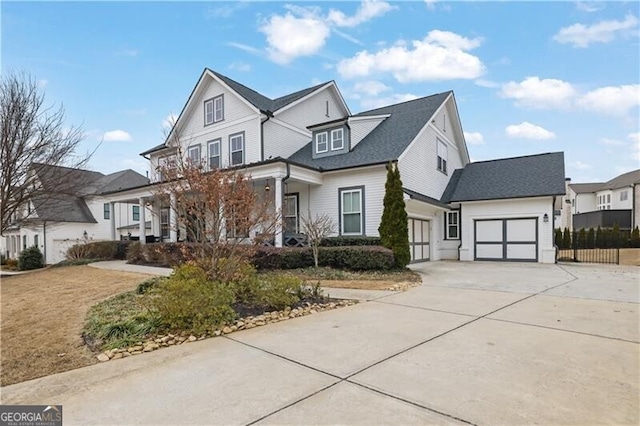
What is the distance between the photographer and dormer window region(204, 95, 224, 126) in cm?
1919

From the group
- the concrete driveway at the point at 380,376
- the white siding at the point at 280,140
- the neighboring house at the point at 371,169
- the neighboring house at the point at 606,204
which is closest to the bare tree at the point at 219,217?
the concrete driveway at the point at 380,376

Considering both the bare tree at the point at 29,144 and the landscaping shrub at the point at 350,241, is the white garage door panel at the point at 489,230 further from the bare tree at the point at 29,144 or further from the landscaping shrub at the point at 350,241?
the bare tree at the point at 29,144

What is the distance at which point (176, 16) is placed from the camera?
36.5ft

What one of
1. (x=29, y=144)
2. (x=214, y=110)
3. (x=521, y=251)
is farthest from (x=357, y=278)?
(x=29, y=144)

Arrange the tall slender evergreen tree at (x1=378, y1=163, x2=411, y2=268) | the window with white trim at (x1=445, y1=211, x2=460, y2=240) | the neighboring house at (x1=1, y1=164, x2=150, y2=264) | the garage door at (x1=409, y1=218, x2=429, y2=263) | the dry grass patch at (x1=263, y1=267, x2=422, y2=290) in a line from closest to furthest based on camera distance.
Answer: the dry grass patch at (x1=263, y1=267, x2=422, y2=290), the tall slender evergreen tree at (x1=378, y1=163, x2=411, y2=268), the garage door at (x1=409, y1=218, x2=429, y2=263), the window with white trim at (x1=445, y1=211, x2=460, y2=240), the neighboring house at (x1=1, y1=164, x2=150, y2=264)

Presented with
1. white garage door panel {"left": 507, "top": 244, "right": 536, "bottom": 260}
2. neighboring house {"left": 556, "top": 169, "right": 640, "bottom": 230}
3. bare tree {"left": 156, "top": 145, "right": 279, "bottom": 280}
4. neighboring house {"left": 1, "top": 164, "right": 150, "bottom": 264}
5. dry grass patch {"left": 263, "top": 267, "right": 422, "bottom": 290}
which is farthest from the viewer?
neighboring house {"left": 556, "top": 169, "right": 640, "bottom": 230}

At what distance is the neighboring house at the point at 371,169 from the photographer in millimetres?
14750

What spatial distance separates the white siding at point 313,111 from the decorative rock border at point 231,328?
13249mm

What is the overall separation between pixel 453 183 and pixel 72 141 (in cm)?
1951

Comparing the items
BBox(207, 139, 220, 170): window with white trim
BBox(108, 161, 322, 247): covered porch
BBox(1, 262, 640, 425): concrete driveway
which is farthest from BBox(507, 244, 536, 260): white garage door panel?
BBox(207, 139, 220, 170): window with white trim

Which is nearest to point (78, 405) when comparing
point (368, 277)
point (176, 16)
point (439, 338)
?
point (439, 338)

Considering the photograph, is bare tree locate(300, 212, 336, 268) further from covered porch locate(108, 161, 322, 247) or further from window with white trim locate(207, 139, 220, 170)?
window with white trim locate(207, 139, 220, 170)

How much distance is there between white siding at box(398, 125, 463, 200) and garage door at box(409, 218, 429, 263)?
147 cm

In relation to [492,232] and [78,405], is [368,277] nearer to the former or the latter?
[78,405]
